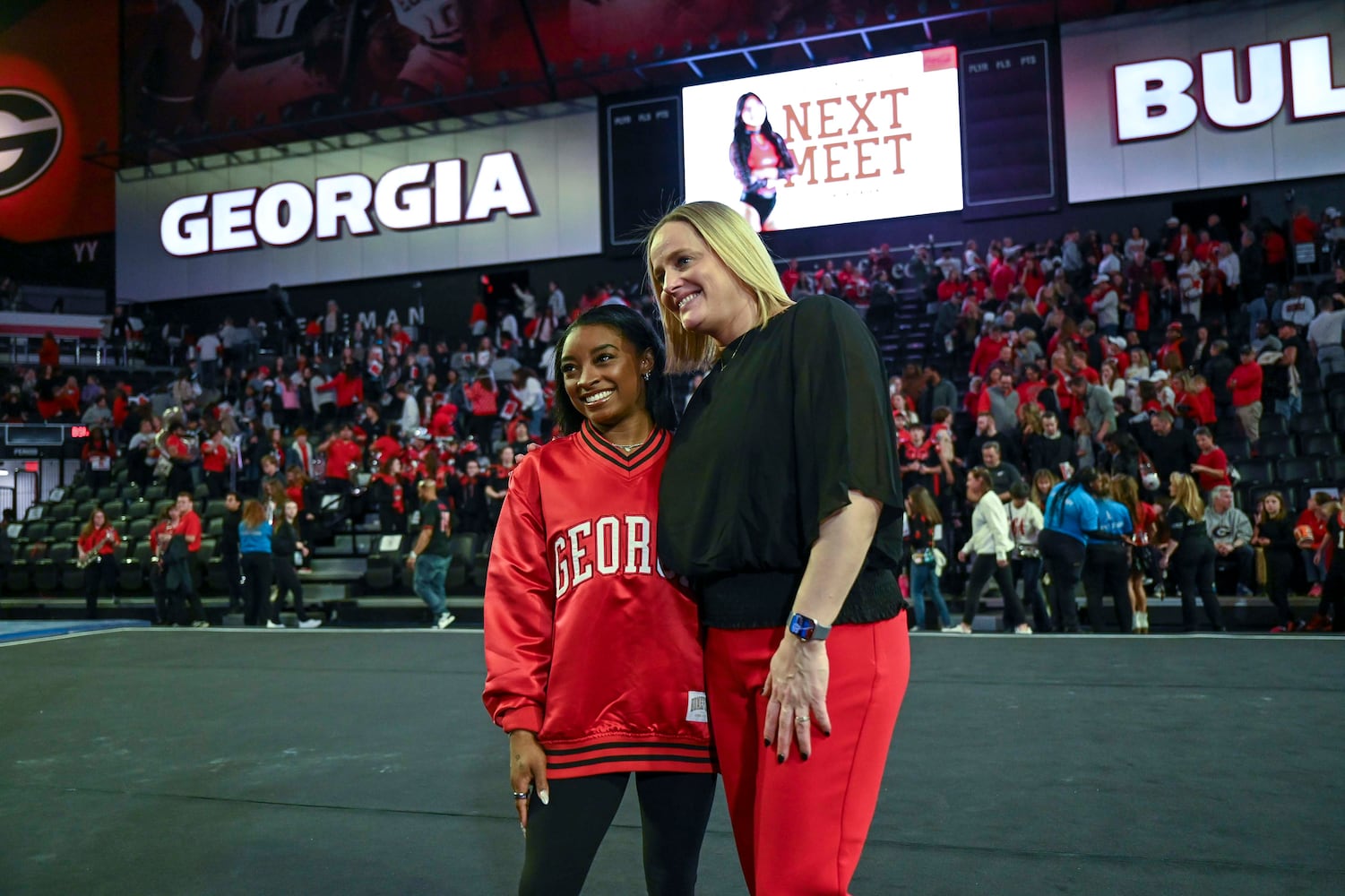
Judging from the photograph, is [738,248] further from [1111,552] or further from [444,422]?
[444,422]

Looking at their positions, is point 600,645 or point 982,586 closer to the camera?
point 600,645

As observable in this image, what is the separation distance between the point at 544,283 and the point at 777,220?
5.60 meters

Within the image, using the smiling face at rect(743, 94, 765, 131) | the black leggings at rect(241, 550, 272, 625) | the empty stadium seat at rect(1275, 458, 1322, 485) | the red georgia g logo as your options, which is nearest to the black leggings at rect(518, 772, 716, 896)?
the black leggings at rect(241, 550, 272, 625)

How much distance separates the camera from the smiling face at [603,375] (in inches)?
82.3

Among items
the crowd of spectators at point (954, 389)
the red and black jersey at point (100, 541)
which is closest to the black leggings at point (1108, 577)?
the crowd of spectators at point (954, 389)

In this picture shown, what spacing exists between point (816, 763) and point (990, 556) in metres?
7.83

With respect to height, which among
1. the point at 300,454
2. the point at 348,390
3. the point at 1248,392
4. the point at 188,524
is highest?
the point at 348,390

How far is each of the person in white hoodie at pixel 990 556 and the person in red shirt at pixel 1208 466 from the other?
7.12ft

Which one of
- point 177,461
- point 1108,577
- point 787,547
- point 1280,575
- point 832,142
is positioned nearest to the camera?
point 787,547

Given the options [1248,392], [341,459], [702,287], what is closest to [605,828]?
[702,287]

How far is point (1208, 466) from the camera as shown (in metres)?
9.87

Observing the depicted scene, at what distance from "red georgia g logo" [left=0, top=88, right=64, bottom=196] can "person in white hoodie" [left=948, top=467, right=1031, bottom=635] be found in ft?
80.8

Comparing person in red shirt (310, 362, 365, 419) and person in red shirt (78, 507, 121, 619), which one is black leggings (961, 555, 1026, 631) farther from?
person in red shirt (310, 362, 365, 419)

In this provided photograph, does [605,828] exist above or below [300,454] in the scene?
below
